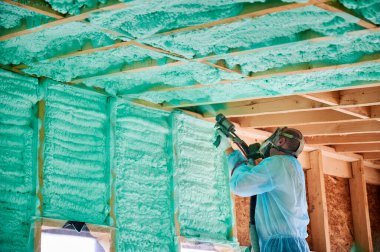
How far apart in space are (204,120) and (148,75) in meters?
1.11

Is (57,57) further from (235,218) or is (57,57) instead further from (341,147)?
(341,147)

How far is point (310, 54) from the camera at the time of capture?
3361mm

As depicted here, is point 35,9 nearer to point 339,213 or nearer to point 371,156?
point 339,213

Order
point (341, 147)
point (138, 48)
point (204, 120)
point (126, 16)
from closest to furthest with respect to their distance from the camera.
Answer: point (126, 16) < point (138, 48) < point (204, 120) < point (341, 147)

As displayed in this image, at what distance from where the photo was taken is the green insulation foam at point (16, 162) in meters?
3.33

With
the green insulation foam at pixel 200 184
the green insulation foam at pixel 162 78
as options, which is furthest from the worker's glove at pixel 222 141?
the green insulation foam at pixel 200 184

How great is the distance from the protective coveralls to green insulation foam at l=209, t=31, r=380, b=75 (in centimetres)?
57

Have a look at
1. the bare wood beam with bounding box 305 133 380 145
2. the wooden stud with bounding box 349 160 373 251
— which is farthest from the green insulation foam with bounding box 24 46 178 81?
the wooden stud with bounding box 349 160 373 251

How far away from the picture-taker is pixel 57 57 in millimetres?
3320

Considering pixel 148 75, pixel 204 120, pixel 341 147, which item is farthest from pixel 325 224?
pixel 148 75

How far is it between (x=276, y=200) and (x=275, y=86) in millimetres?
764

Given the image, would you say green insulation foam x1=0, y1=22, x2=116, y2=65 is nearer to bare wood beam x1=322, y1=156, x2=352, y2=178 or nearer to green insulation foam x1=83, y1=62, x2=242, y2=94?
green insulation foam x1=83, y1=62, x2=242, y2=94

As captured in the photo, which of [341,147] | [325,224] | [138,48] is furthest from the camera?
[341,147]

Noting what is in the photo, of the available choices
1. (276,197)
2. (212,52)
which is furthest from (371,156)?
(212,52)
